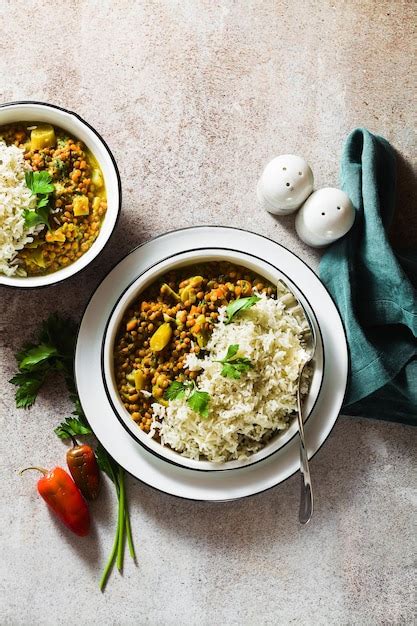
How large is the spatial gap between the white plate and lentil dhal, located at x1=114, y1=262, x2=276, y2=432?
83 mm

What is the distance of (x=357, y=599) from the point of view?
2.37 m

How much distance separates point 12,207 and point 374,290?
4.05 ft

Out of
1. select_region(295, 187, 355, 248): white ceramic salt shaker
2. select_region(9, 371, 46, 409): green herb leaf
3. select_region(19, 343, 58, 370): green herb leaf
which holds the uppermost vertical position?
select_region(295, 187, 355, 248): white ceramic salt shaker

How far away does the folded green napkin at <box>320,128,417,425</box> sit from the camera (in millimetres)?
2176

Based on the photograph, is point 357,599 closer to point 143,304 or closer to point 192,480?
point 192,480

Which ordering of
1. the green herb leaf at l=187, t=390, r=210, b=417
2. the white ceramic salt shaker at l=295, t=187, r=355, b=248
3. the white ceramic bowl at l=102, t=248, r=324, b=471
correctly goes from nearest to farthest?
the green herb leaf at l=187, t=390, r=210, b=417 → the white ceramic bowl at l=102, t=248, r=324, b=471 → the white ceramic salt shaker at l=295, t=187, r=355, b=248

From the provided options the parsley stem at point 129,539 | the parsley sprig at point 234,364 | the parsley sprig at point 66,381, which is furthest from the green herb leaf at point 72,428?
the parsley sprig at point 234,364

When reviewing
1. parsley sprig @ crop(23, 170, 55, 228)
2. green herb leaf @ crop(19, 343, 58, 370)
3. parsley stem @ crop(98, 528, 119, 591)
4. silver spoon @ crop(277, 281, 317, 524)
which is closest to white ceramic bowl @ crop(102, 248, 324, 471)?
silver spoon @ crop(277, 281, 317, 524)

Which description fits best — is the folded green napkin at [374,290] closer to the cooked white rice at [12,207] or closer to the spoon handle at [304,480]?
the spoon handle at [304,480]

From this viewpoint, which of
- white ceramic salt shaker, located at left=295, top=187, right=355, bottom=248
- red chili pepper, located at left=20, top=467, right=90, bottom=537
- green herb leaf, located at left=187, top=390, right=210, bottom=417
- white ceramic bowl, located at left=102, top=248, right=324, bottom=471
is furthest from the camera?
red chili pepper, located at left=20, top=467, right=90, bottom=537

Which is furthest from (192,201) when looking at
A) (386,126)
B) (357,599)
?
(357,599)

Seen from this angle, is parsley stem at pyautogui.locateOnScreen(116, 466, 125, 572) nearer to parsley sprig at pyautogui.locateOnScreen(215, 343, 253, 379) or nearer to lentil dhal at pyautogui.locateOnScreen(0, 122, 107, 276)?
parsley sprig at pyautogui.locateOnScreen(215, 343, 253, 379)

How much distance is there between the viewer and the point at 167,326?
2.07 meters

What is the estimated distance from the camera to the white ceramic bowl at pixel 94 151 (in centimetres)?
206
